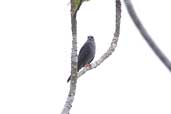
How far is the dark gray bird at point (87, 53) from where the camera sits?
1235 cm

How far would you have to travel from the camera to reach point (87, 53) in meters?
13.3

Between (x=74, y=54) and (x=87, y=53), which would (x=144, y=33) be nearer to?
(x=74, y=54)

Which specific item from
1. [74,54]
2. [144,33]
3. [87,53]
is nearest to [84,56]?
[87,53]

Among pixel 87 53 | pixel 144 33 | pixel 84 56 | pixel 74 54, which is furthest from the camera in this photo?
pixel 87 53

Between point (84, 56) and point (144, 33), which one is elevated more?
point (144, 33)

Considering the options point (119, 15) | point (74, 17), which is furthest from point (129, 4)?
point (119, 15)

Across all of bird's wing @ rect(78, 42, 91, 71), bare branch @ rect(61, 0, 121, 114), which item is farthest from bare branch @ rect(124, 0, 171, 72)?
bird's wing @ rect(78, 42, 91, 71)

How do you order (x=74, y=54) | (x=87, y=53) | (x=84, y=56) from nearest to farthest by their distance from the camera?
(x=74, y=54), (x=84, y=56), (x=87, y=53)

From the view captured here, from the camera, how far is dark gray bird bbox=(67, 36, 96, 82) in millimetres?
12345

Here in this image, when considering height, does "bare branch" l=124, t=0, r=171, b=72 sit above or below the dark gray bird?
above

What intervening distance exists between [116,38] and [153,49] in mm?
3127

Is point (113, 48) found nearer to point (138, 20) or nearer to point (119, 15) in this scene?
point (119, 15)

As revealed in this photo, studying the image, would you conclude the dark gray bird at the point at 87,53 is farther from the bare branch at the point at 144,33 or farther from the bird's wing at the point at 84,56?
the bare branch at the point at 144,33

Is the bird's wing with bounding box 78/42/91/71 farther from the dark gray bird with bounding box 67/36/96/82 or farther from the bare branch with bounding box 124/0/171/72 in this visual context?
the bare branch with bounding box 124/0/171/72
